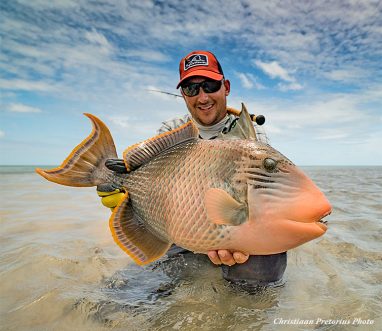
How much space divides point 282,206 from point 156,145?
110 centimetres

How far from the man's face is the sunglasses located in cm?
3

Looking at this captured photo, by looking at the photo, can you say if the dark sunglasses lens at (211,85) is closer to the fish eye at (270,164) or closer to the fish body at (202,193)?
the fish body at (202,193)

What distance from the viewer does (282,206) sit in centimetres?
182

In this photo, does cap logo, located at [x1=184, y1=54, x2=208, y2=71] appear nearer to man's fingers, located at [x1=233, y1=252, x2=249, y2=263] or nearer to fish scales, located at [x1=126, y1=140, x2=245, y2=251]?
fish scales, located at [x1=126, y1=140, x2=245, y2=251]

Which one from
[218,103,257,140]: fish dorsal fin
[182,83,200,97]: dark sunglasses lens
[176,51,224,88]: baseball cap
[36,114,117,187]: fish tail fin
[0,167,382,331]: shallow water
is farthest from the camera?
[182,83,200,97]: dark sunglasses lens

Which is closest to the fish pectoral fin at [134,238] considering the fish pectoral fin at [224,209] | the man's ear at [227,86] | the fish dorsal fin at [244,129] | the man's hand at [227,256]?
the man's hand at [227,256]

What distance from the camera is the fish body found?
1828mm

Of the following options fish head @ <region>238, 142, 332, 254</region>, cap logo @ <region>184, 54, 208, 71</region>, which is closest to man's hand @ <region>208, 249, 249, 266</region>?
fish head @ <region>238, 142, 332, 254</region>

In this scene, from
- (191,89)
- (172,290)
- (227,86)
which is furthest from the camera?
(227,86)

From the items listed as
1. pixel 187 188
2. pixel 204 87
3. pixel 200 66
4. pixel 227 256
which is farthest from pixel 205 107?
pixel 227 256

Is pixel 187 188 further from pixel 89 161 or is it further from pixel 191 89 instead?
pixel 191 89

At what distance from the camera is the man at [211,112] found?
103 inches

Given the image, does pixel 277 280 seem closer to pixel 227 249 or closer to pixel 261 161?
pixel 227 249

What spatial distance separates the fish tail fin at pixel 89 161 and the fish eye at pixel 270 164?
4.54 ft
